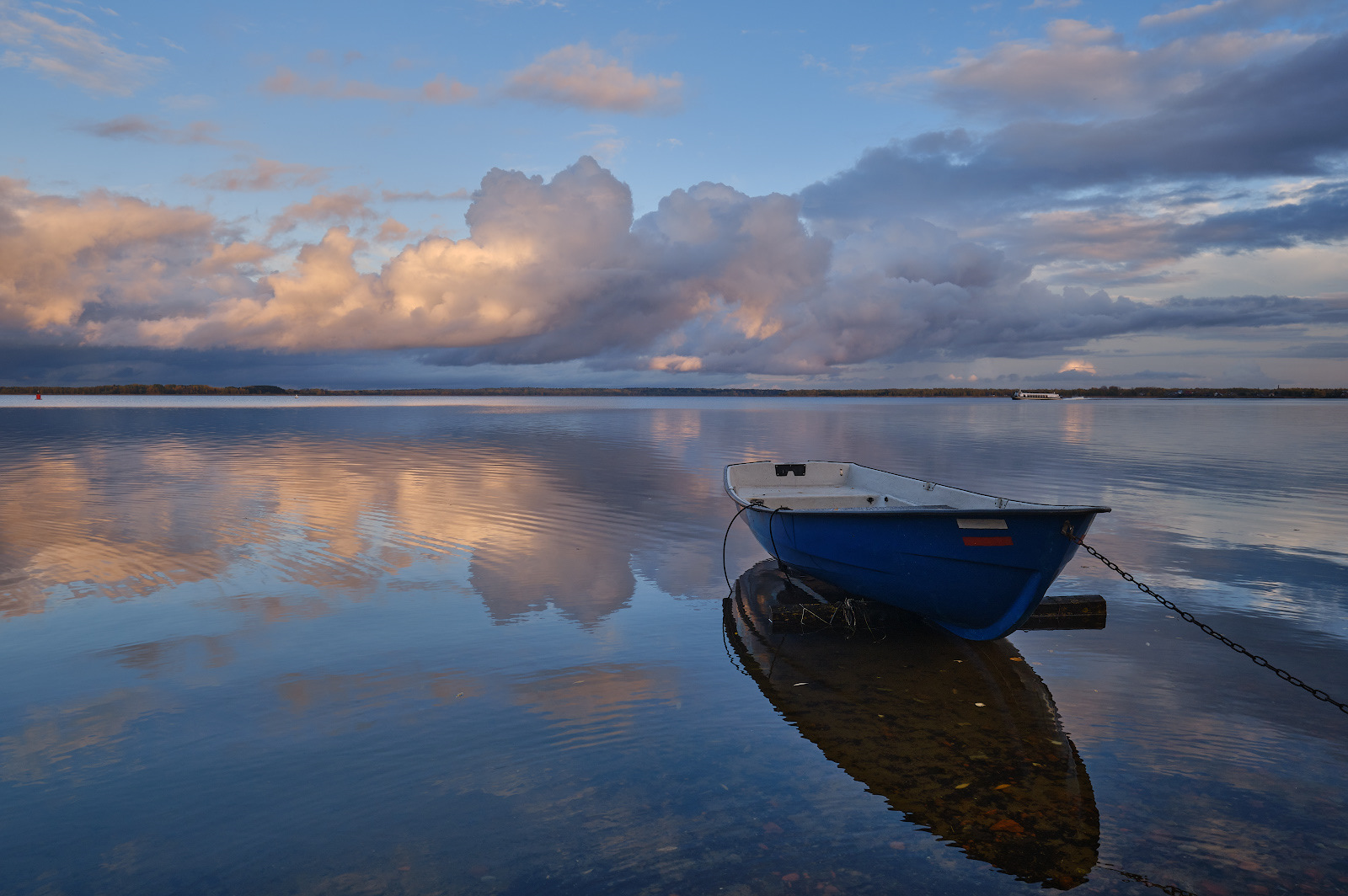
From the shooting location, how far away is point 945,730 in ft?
22.5

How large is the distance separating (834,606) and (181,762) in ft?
23.6

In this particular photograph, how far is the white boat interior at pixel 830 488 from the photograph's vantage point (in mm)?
12508

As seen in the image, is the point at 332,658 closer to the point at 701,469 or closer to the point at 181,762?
the point at 181,762

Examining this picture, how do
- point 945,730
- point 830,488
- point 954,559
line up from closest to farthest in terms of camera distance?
point 945,730
point 954,559
point 830,488

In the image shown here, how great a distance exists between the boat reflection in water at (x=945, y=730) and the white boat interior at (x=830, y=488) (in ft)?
9.65

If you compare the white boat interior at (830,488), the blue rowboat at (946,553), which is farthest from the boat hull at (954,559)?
the white boat interior at (830,488)

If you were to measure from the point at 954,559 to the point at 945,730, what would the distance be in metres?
2.29

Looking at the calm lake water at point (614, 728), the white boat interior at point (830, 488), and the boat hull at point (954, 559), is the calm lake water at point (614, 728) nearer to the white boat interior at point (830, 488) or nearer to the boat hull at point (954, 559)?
the boat hull at point (954, 559)

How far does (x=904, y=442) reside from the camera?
47750 mm

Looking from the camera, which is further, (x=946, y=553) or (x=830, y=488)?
(x=830, y=488)

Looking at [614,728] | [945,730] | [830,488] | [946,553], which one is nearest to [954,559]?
[946,553]

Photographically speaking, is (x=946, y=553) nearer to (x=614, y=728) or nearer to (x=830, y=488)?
(x=614, y=728)

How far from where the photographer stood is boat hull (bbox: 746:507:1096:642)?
8148 millimetres

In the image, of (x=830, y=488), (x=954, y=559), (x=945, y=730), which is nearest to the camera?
(x=945, y=730)
